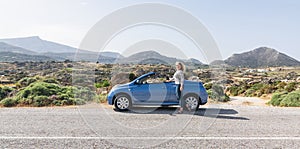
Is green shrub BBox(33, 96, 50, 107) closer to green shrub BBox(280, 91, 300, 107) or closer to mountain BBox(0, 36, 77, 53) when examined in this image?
green shrub BBox(280, 91, 300, 107)

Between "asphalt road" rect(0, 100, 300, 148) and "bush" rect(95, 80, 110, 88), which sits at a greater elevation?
"bush" rect(95, 80, 110, 88)

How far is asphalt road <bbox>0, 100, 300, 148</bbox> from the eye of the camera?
5406mm

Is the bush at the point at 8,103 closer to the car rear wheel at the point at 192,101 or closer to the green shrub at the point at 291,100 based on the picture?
the car rear wheel at the point at 192,101

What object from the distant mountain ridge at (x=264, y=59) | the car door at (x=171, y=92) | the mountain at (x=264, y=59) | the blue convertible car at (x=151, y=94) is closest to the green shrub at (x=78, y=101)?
the blue convertible car at (x=151, y=94)

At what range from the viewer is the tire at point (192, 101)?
9328 mm

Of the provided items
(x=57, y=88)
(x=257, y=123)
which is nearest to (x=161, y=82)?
(x=257, y=123)

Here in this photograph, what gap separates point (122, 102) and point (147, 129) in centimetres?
288

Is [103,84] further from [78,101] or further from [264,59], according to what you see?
[264,59]

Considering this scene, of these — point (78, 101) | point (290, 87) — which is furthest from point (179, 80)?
point (290, 87)

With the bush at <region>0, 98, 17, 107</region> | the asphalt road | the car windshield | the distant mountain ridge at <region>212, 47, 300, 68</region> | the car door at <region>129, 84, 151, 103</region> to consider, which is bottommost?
the asphalt road

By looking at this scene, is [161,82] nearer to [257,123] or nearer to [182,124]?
[182,124]

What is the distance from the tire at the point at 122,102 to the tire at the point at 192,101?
191 centimetres

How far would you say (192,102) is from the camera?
9.35 meters

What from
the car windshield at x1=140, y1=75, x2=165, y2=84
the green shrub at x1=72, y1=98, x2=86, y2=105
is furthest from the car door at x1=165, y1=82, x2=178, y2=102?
the green shrub at x1=72, y1=98, x2=86, y2=105
